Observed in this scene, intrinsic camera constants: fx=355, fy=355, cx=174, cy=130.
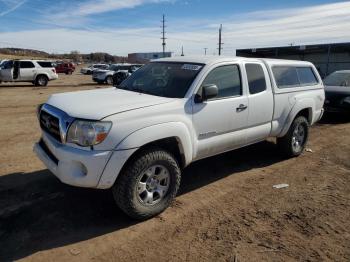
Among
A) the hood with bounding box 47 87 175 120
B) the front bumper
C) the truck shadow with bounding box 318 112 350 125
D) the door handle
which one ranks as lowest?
the truck shadow with bounding box 318 112 350 125

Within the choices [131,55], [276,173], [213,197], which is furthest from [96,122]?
[131,55]

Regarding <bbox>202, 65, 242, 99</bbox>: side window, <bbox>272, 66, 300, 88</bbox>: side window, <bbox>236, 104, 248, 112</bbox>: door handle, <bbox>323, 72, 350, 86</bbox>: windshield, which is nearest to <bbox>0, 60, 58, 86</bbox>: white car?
<bbox>323, 72, 350, 86</bbox>: windshield

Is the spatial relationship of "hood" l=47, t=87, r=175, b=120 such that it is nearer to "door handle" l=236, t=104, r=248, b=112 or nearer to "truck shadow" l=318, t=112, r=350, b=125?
"door handle" l=236, t=104, r=248, b=112

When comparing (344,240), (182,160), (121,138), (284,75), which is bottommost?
(344,240)

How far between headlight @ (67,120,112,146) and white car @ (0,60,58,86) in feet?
67.2

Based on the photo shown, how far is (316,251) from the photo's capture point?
141 inches

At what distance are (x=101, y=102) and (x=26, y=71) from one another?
2025cm

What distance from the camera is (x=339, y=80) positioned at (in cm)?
1194

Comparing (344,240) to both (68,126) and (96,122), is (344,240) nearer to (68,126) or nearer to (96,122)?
(96,122)

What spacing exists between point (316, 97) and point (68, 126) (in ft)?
16.6

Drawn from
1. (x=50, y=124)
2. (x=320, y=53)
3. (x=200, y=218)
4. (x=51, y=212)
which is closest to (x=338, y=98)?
(x=200, y=218)

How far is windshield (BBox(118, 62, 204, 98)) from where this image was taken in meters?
4.65

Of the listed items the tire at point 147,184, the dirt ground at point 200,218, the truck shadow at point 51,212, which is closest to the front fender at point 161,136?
the tire at point 147,184

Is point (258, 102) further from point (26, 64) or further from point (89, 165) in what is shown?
point (26, 64)
